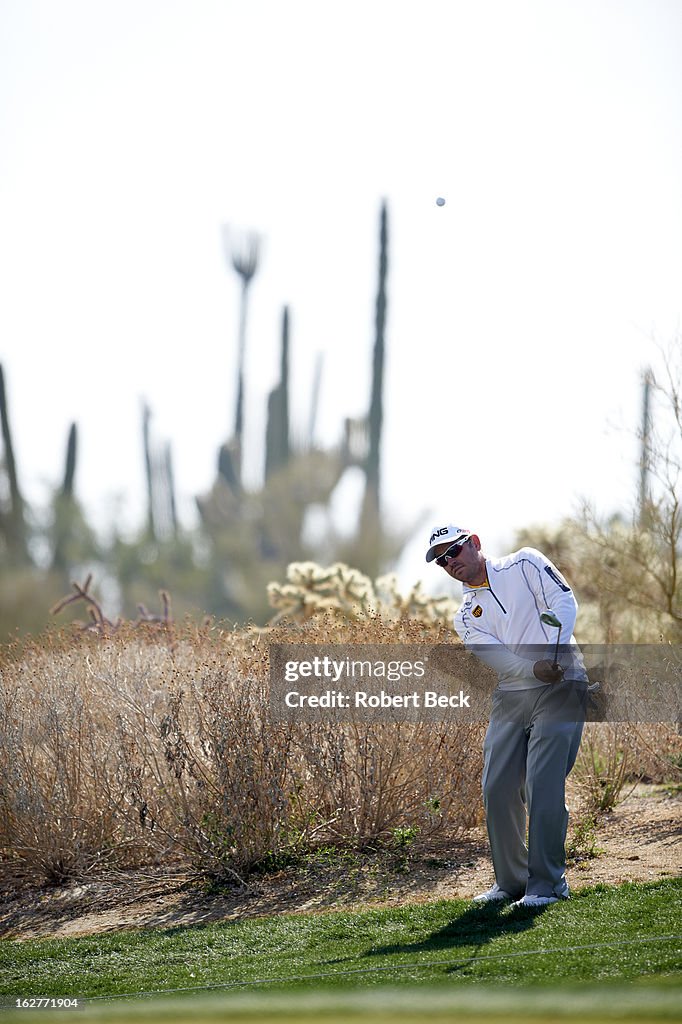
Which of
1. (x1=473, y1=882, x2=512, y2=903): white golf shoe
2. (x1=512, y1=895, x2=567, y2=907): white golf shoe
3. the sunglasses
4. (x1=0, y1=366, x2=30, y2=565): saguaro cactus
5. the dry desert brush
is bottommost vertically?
(x1=473, y1=882, x2=512, y2=903): white golf shoe

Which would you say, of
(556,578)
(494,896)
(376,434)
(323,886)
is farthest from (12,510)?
(556,578)

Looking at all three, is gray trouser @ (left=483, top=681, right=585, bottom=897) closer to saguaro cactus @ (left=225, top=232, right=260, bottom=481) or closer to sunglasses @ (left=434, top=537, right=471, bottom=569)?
sunglasses @ (left=434, top=537, right=471, bottom=569)

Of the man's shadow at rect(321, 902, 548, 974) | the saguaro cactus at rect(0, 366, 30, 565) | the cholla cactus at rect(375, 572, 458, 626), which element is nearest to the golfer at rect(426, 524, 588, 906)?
the man's shadow at rect(321, 902, 548, 974)

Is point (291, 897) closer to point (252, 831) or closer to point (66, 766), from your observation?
point (252, 831)

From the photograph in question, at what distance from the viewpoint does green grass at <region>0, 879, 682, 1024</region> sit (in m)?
4.81

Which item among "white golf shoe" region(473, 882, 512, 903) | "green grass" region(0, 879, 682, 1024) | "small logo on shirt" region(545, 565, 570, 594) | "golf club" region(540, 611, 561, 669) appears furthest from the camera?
"white golf shoe" region(473, 882, 512, 903)

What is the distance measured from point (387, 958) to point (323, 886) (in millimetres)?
1861

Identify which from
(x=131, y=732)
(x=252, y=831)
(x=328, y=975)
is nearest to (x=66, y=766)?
(x=131, y=732)

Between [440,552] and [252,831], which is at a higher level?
[440,552]

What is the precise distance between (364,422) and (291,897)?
21882 millimetres

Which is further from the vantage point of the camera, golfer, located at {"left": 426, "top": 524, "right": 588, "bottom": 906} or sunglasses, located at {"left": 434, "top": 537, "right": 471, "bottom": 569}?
sunglasses, located at {"left": 434, "top": 537, "right": 471, "bottom": 569}

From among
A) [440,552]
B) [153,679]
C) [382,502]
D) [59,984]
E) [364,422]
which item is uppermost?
[364,422]

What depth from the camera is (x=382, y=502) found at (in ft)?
90.4

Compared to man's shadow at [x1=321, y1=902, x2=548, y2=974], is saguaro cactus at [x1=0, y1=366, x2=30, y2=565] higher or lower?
higher
